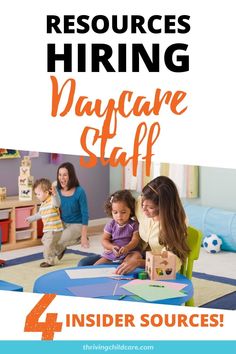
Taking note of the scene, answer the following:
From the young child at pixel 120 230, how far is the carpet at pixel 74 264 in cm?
73

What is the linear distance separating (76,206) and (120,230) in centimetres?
99

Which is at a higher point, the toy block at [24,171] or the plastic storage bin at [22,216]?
the toy block at [24,171]

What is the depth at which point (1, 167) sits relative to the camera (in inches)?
200

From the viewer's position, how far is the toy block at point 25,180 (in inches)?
193

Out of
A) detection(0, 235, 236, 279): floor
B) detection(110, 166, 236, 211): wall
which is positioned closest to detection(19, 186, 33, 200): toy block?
detection(0, 235, 236, 279): floor

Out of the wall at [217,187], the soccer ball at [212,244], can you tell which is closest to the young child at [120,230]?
the soccer ball at [212,244]

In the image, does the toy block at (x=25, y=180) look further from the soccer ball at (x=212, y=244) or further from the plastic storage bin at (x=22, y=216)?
the soccer ball at (x=212, y=244)

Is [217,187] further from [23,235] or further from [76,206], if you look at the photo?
[76,206]

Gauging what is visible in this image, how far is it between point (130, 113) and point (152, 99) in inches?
4.8

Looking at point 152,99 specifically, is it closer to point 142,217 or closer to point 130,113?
point 130,113

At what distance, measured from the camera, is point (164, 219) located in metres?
2.54

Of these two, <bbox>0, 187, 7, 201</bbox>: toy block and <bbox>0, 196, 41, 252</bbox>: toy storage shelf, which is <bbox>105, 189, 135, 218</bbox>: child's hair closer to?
<bbox>0, 196, 41, 252</bbox>: toy storage shelf

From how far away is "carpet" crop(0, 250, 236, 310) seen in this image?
3.52m

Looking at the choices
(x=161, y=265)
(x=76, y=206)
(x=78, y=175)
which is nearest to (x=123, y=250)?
(x=161, y=265)
